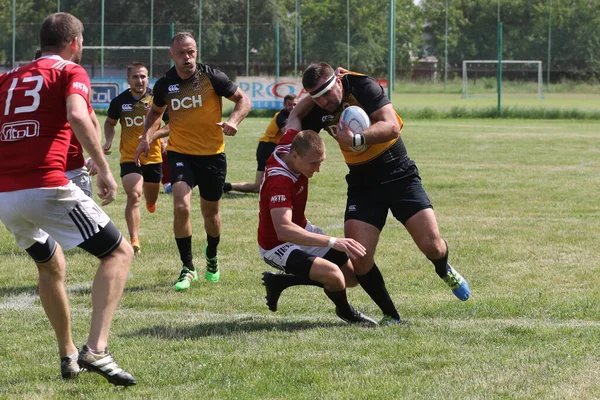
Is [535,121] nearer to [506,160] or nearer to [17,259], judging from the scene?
[506,160]

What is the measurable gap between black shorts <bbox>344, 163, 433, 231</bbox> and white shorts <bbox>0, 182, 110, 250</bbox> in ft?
7.52

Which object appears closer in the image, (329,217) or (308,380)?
(308,380)

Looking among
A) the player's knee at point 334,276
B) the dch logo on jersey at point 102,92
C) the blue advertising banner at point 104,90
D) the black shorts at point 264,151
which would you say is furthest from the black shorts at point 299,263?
the dch logo on jersey at point 102,92

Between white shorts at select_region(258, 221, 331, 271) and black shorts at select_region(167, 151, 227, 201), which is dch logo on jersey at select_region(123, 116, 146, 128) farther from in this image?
white shorts at select_region(258, 221, 331, 271)

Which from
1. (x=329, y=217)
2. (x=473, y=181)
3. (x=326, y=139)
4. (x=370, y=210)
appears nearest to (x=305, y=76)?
(x=370, y=210)

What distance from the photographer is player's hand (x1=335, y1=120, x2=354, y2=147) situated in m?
6.06

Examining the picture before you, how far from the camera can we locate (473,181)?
15938 mm

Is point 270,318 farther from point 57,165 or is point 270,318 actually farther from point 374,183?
point 57,165

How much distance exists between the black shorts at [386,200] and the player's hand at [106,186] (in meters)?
2.13

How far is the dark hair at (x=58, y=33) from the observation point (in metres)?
4.93

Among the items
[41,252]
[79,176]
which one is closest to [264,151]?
[79,176]

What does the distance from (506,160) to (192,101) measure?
12430mm

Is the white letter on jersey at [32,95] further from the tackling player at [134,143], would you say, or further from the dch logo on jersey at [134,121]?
the dch logo on jersey at [134,121]

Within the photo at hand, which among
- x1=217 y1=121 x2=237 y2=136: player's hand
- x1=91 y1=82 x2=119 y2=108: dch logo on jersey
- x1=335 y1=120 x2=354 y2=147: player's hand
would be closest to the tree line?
x1=91 y1=82 x2=119 y2=108: dch logo on jersey
